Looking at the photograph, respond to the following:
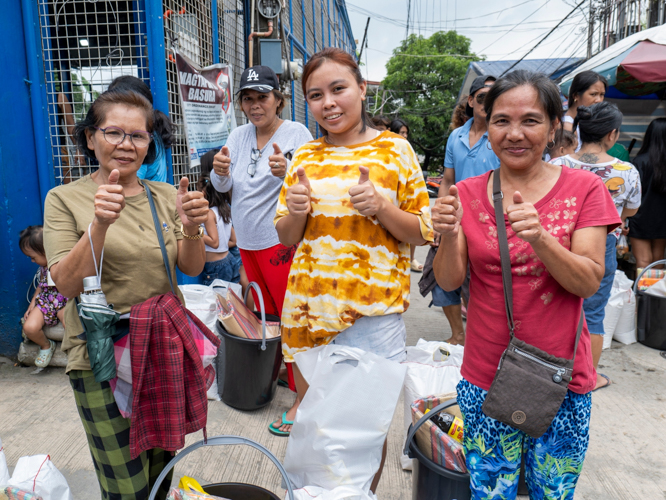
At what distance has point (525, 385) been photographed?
1.37 metres

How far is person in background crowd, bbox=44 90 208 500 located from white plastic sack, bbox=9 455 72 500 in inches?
5.2

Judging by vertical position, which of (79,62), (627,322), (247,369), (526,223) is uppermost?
(79,62)

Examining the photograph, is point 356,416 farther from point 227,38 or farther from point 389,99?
point 389,99

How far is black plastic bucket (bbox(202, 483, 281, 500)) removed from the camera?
5.51ft

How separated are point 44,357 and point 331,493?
289 centimetres

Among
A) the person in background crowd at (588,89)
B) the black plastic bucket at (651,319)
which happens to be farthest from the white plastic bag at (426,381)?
the black plastic bucket at (651,319)

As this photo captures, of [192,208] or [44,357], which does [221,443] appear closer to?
[192,208]

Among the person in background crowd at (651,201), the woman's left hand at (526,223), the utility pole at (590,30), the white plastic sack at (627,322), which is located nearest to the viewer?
the woman's left hand at (526,223)

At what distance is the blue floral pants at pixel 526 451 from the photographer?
1457mm

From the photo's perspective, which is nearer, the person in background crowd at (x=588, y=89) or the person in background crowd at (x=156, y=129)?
the person in background crowd at (x=156, y=129)

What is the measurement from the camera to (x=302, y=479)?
1.63 m

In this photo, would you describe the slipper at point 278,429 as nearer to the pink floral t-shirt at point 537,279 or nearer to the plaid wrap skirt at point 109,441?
the plaid wrap skirt at point 109,441

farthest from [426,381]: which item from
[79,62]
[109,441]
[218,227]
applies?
[79,62]

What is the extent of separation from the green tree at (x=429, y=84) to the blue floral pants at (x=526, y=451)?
29974 millimetres
